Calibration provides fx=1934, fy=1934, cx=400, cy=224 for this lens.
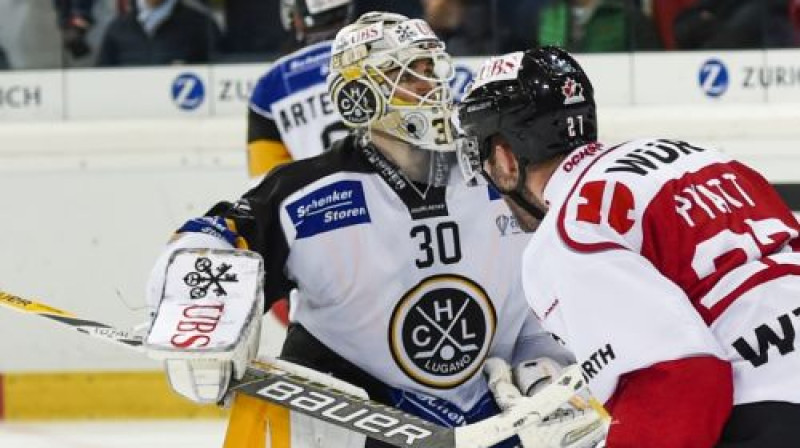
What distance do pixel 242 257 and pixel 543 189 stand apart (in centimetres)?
72

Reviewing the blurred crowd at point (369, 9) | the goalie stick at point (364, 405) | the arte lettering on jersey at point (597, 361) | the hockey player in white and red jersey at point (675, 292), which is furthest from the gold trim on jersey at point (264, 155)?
the arte lettering on jersey at point (597, 361)

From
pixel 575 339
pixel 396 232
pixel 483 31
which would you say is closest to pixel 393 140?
pixel 396 232

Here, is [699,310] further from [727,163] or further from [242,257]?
[242,257]

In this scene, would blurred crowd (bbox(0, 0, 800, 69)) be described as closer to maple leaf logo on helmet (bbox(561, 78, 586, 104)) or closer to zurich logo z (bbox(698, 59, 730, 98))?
zurich logo z (bbox(698, 59, 730, 98))

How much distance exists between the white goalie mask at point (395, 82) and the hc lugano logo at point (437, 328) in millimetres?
222

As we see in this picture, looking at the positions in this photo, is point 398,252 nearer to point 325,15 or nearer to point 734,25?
point 325,15

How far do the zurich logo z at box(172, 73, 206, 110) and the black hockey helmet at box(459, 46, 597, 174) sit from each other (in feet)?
10.7

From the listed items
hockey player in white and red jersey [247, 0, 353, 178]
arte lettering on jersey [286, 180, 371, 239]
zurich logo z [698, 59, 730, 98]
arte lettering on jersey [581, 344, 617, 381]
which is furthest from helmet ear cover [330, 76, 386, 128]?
zurich logo z [698, 59, 730, 98]

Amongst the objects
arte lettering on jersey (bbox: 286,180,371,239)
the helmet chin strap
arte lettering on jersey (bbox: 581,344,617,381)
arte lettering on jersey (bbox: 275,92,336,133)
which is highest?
the helmet chin strap

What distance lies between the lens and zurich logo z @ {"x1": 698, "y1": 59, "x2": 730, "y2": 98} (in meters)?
5.16

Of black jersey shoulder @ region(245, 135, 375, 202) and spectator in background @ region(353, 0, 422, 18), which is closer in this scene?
black jersey shoulder @ region(245, 135, 375, 202)

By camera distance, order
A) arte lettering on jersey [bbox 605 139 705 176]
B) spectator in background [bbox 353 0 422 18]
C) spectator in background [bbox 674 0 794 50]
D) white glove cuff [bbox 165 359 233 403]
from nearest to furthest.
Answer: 1. arte lettering on jersey [bbox 605 139 705 176]
2. white glove cuff [bbox 165 359 233 403]
3. spectator in background [bbox 353 0 422 18]
4. spectator in background [bbox 674 0 794 50]

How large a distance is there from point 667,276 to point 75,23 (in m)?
3.81

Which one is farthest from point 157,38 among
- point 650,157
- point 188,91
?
point 650,157
